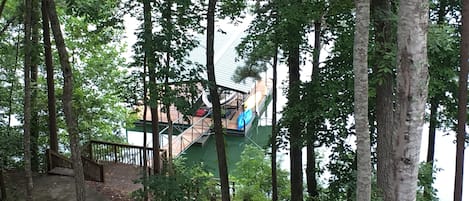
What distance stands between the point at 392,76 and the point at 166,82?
3683 mm

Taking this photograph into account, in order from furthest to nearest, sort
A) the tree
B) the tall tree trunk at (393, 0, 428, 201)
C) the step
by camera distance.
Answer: the step < the tree < the tall tree trunk at (393, 0, 428, 201)

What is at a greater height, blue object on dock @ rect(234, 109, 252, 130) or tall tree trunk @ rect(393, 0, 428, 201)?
tall tree trunk @ rect(393, 0, 428, 201)

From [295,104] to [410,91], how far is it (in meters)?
4.34

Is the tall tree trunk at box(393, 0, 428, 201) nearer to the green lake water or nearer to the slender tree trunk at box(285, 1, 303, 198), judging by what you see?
the slender tree trunk at box(285, 1, 303, 198)

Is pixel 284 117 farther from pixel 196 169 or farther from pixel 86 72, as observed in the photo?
pixel 86 72

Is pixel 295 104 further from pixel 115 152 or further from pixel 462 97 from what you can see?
pixel 115 152

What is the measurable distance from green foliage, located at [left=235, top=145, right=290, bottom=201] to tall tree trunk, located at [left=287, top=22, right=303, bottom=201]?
2076mm

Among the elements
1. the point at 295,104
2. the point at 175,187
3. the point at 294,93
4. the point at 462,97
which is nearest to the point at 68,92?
the point at 175,187

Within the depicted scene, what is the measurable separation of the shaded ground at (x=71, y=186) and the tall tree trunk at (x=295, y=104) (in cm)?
349

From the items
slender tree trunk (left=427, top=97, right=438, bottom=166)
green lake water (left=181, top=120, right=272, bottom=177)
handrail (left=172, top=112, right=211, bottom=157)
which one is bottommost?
green lake water (left=181, top=120, right=272, bottom=177)

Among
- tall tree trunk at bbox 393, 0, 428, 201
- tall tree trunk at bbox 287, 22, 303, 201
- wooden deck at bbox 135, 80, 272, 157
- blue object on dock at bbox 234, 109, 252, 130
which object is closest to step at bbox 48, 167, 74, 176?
tall tree trunk at bbox 287, 22, 303, 201

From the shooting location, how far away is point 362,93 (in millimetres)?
4746

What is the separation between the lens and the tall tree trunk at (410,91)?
4168mm

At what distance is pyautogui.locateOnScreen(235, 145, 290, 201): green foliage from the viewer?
12.3 metres
